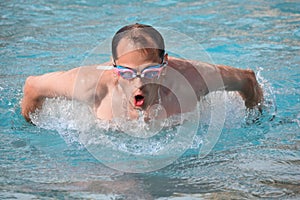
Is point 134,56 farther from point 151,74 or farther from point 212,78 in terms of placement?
point 212,78

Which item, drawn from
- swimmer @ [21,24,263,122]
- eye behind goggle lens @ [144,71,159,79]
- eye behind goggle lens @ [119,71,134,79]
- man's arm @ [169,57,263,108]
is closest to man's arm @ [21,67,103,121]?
swimmer @ [21,24,263,122]

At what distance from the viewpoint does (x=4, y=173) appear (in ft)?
13.2

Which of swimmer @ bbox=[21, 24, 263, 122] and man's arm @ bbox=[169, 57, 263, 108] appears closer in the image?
swimmer @ bbox=[21, 24, 263, 122]

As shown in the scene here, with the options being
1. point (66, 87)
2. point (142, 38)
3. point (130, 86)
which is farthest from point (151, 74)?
point (66, 87)

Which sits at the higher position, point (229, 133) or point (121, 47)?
point (121, 47)

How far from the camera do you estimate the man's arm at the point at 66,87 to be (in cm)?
489

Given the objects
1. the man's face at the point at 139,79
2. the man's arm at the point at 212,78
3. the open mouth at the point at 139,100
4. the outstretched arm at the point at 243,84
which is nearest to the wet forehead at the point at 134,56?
the man's face at the point at 139,79

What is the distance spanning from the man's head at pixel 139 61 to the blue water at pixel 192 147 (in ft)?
1.94

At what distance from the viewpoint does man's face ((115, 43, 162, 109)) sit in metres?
4.50

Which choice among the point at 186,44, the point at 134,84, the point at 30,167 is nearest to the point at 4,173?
the point at 30,167

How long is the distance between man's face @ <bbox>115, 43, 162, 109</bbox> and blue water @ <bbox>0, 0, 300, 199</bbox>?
1.86ft

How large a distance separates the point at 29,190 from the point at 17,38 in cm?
455

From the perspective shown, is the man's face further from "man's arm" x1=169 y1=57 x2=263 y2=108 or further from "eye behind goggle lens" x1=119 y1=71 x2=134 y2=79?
"man's arm" x1=169 y1=57 x2=263 y2=108

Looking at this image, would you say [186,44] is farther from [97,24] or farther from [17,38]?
[17,38]
